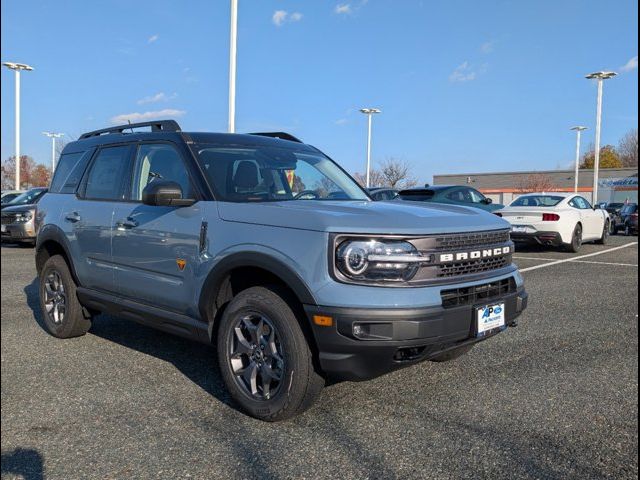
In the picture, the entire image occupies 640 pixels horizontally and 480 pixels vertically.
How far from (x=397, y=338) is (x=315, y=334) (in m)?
0.45

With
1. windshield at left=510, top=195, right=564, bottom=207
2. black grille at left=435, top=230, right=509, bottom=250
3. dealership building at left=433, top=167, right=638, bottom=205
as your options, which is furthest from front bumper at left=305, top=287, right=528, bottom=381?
dealership building at left=433, top=167, right=638, bottom=205

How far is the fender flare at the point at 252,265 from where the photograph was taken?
10.2 feet

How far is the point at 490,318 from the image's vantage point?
3.38 meters

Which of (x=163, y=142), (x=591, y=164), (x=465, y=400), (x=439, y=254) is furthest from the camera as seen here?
(x=591, y=164)

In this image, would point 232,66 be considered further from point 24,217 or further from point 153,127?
point 153,127

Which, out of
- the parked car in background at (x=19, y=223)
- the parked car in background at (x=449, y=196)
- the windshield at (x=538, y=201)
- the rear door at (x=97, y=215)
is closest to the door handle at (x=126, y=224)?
the rear door at (x=97, y=215)

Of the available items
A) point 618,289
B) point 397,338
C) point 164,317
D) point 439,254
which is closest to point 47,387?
point 164,317

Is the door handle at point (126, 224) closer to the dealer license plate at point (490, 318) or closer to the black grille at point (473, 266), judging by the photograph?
the black grille at point (473, 266)

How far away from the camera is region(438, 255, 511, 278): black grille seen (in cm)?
325

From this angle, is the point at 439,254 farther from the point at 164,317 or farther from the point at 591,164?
the point at 591,164

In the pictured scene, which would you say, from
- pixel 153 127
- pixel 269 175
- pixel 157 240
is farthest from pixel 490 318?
pixel 153 127

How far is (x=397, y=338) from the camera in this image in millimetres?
2955

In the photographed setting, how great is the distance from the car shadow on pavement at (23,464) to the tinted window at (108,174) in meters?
2.44

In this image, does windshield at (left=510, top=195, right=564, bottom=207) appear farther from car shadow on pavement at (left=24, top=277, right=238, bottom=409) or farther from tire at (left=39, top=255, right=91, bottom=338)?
tire at (left=39, top=255, right=91, bottom=338)
